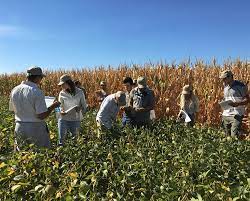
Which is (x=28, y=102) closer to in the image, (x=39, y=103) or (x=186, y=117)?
(x=39, y=103)

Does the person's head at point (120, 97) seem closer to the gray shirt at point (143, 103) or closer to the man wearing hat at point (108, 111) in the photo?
the man wearing hat at point (108, 111)

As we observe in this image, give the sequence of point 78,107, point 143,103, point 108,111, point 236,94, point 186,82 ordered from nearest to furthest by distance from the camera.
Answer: point 108,111 < point 78,107 < point 236,94 < point 143,103 < point 186,82

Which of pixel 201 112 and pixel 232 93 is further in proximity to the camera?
pixel 201 112

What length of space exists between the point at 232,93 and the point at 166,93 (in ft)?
15.5

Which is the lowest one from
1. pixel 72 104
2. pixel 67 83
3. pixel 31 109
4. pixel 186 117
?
pixel 186 117

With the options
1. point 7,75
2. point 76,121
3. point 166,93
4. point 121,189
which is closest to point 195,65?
point 166,93

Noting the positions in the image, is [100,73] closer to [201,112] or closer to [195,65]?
[195,65]

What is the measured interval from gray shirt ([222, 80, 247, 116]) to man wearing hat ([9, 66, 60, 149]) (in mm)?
3214

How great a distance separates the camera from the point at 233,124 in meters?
6.90

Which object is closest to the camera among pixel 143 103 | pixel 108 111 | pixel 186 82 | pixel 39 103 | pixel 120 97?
pixel 39 103

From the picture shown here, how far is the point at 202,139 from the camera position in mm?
5523

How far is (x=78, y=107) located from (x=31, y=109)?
1.51m

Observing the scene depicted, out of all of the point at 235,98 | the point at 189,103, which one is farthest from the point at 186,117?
the point at 235,98

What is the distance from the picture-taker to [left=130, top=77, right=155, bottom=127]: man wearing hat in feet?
24.2
